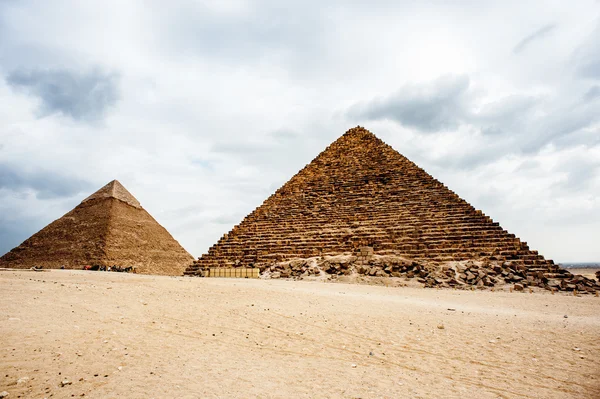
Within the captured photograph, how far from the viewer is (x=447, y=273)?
13.6m

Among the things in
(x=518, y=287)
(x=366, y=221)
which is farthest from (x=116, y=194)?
(x=518, y=287)

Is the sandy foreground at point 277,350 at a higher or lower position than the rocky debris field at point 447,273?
lower

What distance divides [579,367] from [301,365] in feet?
9.75

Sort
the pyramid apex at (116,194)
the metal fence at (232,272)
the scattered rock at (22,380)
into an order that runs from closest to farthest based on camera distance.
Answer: the scattered rock at (22,380)
the metal fence at (232,272)
the pyramid apex at (116,194)

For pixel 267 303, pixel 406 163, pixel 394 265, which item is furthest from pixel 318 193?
pixel 267 303

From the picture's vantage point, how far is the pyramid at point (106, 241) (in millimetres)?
34562

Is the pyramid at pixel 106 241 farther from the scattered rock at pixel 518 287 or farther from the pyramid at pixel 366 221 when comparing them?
the scattered rock at pixel 518 287

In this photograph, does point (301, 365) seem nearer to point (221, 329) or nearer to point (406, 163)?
point (221, 329)

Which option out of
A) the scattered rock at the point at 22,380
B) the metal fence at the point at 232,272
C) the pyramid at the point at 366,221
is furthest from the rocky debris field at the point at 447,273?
the scattered rock at the point at 22,380

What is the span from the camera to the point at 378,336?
4.84 meters

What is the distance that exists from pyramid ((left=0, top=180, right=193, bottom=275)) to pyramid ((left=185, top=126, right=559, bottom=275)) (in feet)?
64.0

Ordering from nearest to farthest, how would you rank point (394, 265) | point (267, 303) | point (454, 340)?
point (454, 340), point (267, 303), point (394, 265)

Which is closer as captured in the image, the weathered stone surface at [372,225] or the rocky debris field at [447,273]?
the rocky debris field at [447,273]

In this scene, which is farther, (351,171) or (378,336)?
(351,171)
